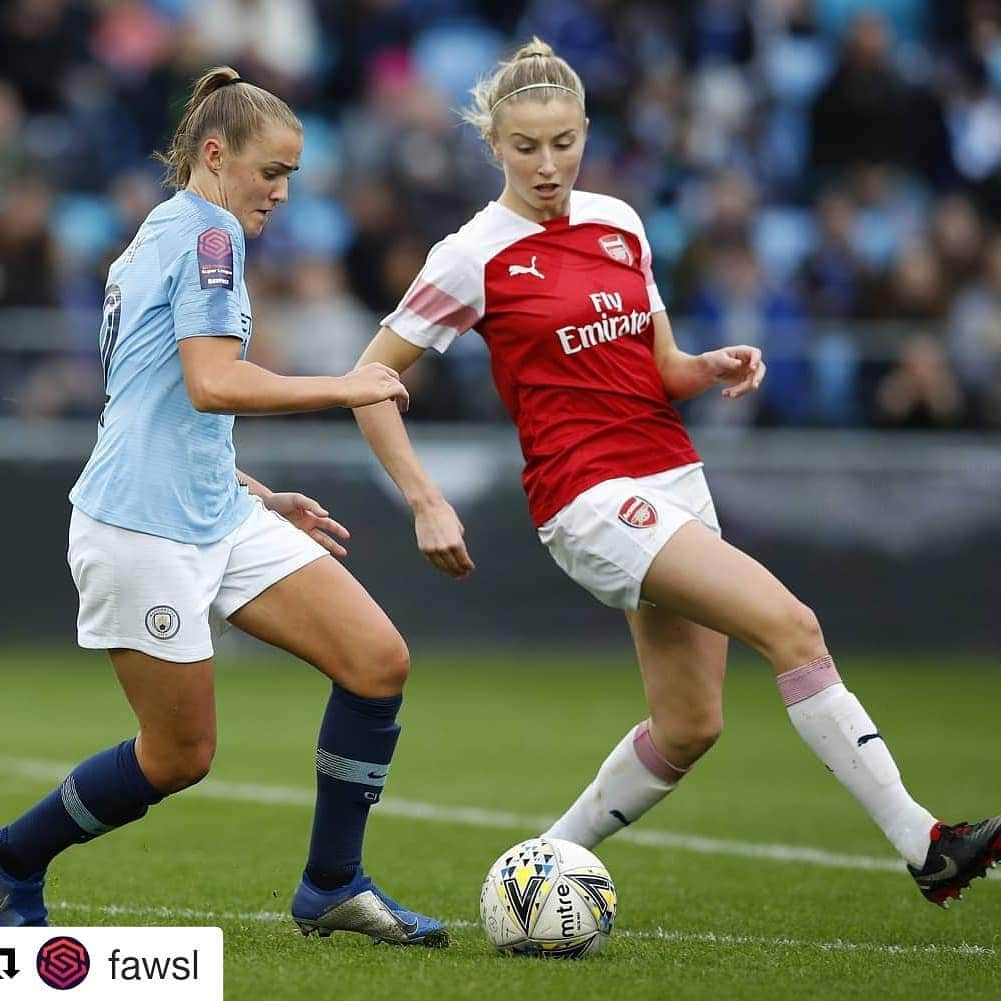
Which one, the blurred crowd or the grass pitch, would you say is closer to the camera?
the grass pitch

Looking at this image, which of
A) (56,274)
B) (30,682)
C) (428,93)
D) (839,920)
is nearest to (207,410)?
(839,920)

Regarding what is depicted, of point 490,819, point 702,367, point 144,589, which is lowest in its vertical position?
point 490,819

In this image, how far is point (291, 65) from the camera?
656 inches

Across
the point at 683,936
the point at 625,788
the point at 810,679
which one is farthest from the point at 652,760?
the point at 810,679

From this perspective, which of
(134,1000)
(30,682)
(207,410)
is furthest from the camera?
(30,682)

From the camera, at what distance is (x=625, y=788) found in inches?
236

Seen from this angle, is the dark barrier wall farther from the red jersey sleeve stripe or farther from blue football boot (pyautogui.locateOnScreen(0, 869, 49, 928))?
blue football boot (pyautogui.locateOnScreen(0, 869, 49, 928))

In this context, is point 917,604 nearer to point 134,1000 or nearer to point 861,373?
point 861,373

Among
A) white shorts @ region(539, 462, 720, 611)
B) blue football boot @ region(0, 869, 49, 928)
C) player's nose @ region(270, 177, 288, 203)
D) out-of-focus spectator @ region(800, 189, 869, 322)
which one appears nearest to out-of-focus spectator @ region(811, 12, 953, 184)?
out-of-focus spectator @ region(800, 189, 869, 322)

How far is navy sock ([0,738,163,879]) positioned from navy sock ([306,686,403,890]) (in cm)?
46

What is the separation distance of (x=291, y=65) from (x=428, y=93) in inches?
57.7

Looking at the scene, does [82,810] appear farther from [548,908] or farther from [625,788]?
[625,788]

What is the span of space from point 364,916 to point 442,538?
1.06 m

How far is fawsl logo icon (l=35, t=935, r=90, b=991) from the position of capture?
412cm
